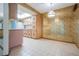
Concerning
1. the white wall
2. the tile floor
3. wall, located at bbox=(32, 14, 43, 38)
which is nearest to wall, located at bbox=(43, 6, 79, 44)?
wall, located at bbox=(32, 14, 43, 38)

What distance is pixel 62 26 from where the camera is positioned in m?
6.76

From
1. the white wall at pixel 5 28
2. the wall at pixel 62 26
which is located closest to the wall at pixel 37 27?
the wall at pixel 62 26

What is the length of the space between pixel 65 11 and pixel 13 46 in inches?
154

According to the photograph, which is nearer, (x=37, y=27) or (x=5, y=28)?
(x=5, y=28)

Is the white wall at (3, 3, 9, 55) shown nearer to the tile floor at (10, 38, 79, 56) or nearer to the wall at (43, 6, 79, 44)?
the tile floor at (10, 38, 79, 56)

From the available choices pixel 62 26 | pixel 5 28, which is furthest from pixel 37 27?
pixel 5 28

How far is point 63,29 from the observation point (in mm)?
6691

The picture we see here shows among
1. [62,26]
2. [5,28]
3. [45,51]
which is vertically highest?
[62,26]

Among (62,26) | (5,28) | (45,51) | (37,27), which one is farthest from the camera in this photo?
(37,27)

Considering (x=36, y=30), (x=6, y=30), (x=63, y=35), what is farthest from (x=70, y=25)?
(x=6, y=30)

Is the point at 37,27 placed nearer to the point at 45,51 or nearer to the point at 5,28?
the point at 45,51

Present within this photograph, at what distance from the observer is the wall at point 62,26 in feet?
20.3

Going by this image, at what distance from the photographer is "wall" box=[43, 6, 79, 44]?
6.18m

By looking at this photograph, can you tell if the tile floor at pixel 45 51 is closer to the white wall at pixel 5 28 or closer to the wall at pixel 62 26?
the white wall at pixel 5 28
